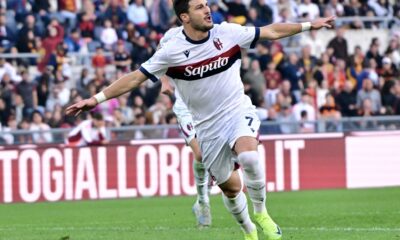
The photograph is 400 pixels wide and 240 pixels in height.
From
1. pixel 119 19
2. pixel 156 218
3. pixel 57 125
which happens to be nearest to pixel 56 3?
pixel 119 19

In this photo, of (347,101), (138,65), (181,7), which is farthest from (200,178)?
(347,101)

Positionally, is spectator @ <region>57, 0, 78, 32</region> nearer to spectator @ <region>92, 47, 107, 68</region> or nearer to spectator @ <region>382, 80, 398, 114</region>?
spectator @ <region>92, 47, 107, 68</region>

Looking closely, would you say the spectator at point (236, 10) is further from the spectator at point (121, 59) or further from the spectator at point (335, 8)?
the spectator at point (121, 59)

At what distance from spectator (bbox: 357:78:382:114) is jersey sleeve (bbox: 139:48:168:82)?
14.8m

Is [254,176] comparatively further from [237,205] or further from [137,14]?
[137,14]

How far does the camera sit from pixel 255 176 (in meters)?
11.0

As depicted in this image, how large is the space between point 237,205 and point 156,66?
61.4 inches

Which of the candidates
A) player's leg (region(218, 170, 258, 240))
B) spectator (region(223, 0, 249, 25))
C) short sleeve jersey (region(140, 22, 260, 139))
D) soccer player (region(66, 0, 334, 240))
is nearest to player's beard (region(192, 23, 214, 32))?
soccer player (region(66, 0, 334, 240))

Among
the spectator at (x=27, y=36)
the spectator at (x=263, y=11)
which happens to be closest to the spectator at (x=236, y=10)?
the spectator at (x=263, y=11)

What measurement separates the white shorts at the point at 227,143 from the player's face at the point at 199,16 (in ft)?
2.94

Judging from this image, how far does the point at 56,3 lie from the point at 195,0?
16142 millimetres

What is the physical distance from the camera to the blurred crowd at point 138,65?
2353 cm

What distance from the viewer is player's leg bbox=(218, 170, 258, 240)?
11289 mm

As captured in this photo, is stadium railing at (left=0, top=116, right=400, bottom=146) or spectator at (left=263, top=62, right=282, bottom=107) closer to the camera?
stadium railing at (left=0, top=116, right=400, bottom=146)
